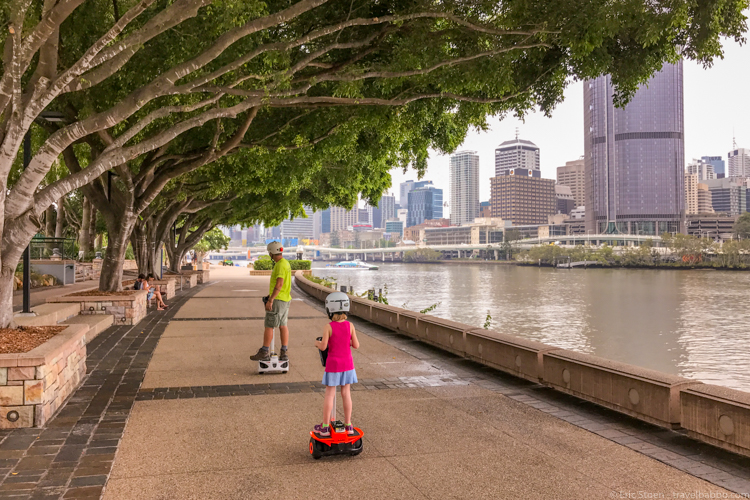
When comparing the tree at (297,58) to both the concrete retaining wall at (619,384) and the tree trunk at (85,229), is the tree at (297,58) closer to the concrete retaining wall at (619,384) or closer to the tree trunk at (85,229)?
the concrete retaining wall at (619,384)

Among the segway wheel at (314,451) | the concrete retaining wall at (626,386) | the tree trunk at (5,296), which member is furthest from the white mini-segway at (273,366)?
the segway wheel at (314,451)

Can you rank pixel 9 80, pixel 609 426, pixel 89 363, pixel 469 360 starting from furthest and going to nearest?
pixel 469 360 → pixel 89 363 → pixel 9 80 → pixel 609 426

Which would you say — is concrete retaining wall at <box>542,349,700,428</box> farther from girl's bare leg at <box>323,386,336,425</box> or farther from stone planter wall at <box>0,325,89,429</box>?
stone planter wall at <box>0,325,89,429</box>

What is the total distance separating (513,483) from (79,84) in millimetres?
7564

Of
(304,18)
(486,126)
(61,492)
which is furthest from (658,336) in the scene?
(61,492)

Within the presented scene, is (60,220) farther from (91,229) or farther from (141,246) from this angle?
(141,246)

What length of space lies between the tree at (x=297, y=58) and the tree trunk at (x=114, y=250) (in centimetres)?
326

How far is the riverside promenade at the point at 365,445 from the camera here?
450cm

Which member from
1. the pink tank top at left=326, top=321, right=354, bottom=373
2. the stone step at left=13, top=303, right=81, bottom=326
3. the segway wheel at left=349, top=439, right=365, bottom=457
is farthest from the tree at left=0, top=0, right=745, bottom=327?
the segway wheel at left=349, top=439, right=365, bottom=457

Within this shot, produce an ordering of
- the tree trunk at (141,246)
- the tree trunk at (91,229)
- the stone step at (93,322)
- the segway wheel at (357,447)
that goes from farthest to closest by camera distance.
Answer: the tree trunk at (91,229), the tree trunk at (141,246), the stone step at (93,322), the segway wheel at (357,447)

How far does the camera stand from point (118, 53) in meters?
8.05

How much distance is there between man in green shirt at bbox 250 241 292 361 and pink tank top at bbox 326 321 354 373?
130 inches

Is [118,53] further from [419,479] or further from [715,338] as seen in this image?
[715,338]

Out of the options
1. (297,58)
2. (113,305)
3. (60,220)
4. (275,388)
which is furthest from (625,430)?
(60,220)
